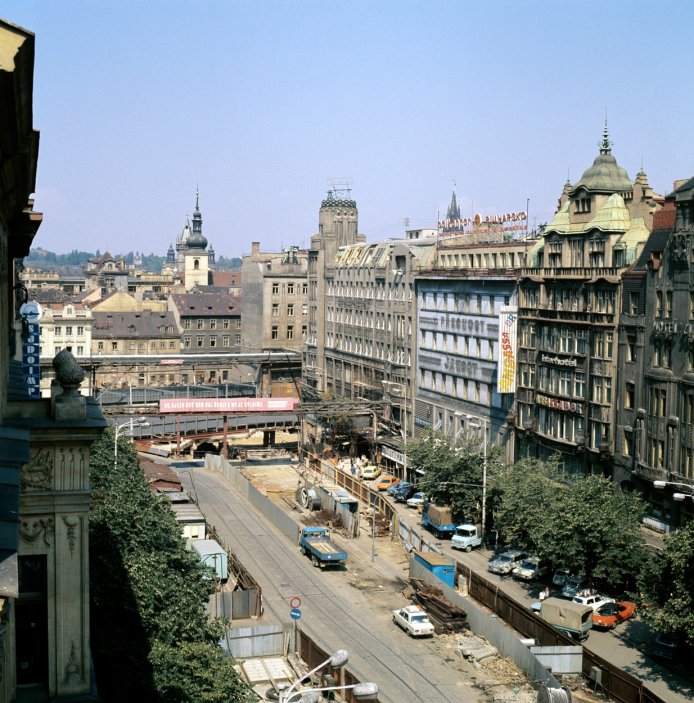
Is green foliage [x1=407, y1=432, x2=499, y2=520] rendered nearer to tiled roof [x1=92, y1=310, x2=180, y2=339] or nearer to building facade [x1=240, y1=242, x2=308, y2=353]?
building facade [x1=240, y1=242, x2=308, y2=353]

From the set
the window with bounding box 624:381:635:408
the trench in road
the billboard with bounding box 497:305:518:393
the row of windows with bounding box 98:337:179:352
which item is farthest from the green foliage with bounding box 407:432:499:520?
the row of windows with bounding box 98:337:179:352

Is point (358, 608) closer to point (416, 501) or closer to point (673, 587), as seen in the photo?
point (673, 587)

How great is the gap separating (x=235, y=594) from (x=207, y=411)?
51.0 metres

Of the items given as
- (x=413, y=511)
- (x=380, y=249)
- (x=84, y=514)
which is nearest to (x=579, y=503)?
(x=413, y=511)

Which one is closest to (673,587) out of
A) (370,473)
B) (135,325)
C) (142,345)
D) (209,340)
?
(370,473)

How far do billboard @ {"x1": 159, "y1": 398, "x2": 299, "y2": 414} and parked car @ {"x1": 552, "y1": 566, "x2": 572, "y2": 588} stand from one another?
165ft

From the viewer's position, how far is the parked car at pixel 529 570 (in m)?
63.2

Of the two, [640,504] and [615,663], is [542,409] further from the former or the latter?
[615,663]

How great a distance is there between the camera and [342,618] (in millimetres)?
58125

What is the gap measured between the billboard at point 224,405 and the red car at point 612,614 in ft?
180

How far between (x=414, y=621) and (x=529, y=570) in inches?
450

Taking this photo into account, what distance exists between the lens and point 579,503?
57.8 m

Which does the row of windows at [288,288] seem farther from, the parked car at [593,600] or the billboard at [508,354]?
the parked car at [593,600]

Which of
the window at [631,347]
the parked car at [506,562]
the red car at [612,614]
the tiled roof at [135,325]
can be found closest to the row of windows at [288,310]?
the tiled roof at [135,325]
